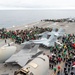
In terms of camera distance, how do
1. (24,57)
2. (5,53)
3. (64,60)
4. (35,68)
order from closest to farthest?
(35,68)
(5,53)
(24,57)
(64,60)

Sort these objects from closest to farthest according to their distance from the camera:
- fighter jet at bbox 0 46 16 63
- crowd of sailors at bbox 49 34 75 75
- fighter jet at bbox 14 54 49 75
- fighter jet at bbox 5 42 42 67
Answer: fighter jet at bbox 14 54 49 75 → crowd of sailors at bbox 49 34 75 75 → fighter jet at bbox 5 42 42 67 → fighter jet at bbox 0 46 16 63

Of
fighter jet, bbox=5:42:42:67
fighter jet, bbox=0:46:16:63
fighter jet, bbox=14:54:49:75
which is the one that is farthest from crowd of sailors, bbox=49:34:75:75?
fighter jet, bbox=0:46:16:63

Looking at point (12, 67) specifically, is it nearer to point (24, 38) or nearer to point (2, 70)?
point (2, 70)

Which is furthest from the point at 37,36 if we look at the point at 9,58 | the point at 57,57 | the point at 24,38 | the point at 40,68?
the point at 40,68

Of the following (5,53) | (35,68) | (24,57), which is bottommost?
(24,57)

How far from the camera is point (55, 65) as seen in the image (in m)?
31.2

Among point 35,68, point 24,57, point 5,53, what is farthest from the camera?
point 24,57

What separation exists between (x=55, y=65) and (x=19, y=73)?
11.7m

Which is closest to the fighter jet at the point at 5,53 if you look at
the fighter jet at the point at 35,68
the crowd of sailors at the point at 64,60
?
the fighter jet at the point at 35,68

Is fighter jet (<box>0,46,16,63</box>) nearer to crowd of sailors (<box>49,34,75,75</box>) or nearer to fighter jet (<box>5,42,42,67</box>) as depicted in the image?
fighter jet (<box>5,42,42,67</box>)

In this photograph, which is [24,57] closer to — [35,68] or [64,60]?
[64,60]

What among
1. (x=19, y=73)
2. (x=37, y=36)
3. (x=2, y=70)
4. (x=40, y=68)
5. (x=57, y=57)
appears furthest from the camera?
(x=37, y=36)

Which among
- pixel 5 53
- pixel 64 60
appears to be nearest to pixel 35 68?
pixel 5 53

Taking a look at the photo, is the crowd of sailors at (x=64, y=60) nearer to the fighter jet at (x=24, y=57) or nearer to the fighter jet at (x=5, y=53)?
the fighter jet at (x=24, y=57)
